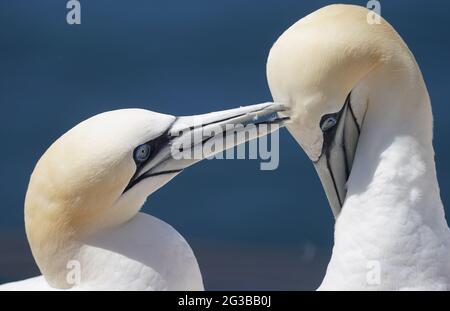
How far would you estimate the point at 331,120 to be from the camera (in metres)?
7.02

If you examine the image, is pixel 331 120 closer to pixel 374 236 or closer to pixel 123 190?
pixel 374 236

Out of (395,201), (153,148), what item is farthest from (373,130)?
(153,148)

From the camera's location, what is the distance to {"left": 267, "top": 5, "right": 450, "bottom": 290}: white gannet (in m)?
6.87

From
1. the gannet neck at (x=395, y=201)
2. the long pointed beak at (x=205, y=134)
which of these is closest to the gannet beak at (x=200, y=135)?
the long pointed beak at (x=205, y=134)

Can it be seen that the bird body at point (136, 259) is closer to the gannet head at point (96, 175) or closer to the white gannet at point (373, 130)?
the gannet head at point (96, 175)

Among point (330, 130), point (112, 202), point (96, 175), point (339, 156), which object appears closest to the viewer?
point (96, 175)

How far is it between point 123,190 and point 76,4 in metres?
4.73

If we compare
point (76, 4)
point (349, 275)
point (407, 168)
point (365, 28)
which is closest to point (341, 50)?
point (365, 28)

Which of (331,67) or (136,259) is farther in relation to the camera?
(136,259)

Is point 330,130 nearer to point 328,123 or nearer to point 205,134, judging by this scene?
point 328,123

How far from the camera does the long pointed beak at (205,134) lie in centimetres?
713

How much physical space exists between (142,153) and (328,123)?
0.90m

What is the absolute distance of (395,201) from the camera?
690cm

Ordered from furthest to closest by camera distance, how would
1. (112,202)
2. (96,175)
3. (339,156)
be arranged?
(339,156) → (112,202) → (96,175)
